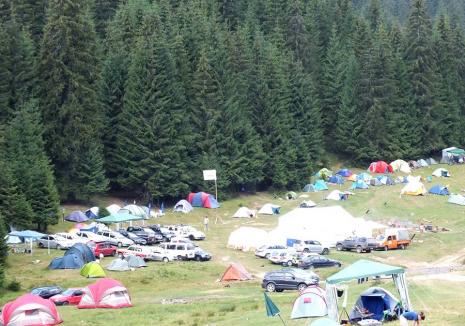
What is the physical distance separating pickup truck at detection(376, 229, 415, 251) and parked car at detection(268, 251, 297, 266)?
6.83m

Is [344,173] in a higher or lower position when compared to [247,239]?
lower

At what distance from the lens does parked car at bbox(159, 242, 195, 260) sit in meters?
45.1

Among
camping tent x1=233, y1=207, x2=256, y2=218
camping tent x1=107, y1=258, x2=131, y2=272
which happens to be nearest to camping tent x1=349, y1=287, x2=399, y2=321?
camping tent x1=107, y1=258, x2=131, y2=272

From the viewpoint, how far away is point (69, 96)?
6103cm

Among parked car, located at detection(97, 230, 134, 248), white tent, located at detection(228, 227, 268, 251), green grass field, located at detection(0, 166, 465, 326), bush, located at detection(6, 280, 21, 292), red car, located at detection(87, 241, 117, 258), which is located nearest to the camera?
green grass field, located at detection(0, 166, 465, 326)

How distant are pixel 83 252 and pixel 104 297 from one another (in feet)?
34.4

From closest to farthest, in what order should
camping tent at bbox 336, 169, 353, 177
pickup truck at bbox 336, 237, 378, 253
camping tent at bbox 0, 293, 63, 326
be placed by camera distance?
camping tent at bbox 0, 293, 63, 326 < pickup truck at bbox 336, 237, 378, 253 < camping tent at bbox 336, 169, 353, 177

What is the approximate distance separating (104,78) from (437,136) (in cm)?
4045

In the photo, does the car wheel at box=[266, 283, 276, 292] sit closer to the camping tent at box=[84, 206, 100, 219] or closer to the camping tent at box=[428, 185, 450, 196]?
the camping tent at box=[84, 206, 100, 219]

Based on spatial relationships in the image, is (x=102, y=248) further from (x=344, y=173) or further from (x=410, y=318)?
(x=344, y=173)

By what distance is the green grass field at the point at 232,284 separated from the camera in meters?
28.9

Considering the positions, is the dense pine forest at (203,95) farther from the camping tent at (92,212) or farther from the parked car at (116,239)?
the parked car at (116,239)

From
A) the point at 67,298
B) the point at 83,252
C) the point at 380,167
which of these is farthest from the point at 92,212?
the point at 380,167

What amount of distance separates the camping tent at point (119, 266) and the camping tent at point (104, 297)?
25.8ft
